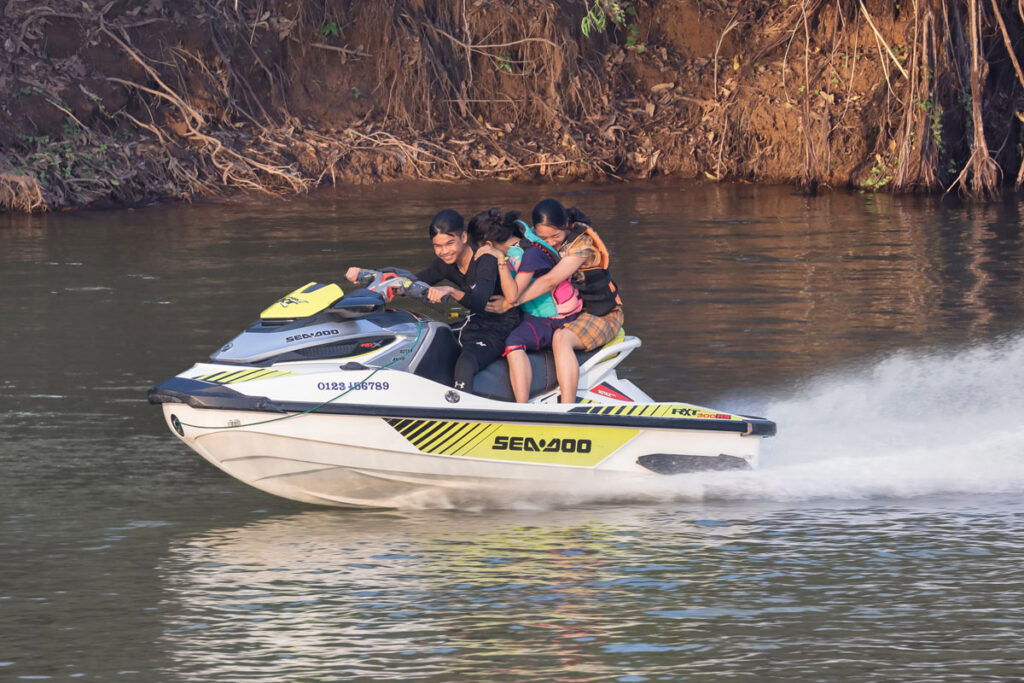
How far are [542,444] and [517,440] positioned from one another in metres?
0.14

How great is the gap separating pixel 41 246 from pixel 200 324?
209 inches

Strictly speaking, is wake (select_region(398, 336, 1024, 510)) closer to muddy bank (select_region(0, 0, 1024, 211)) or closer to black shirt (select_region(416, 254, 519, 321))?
black shirt (select_region(416, 254, 519, 321))

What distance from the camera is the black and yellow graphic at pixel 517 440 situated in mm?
7582

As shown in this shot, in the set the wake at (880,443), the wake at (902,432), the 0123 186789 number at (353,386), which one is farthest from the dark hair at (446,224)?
the wake at (902,432)

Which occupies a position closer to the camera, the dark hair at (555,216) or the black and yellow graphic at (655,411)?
the black and yellow graphic at (655,411)

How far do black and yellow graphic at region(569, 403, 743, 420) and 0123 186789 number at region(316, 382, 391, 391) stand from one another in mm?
946

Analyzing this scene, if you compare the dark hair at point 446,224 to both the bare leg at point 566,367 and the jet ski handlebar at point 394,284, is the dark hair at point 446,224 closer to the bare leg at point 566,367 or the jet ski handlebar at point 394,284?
the jet ski handlebar at point 394,284

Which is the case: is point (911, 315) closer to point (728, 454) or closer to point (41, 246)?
point (728, 454)

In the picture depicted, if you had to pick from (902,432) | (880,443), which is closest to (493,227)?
(880,443)

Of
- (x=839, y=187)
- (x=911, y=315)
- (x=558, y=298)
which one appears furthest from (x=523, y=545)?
(x=839, y=187)

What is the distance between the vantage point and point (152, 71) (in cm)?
2162

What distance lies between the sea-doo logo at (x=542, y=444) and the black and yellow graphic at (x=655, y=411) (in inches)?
6.7

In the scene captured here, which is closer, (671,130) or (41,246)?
(41,246)

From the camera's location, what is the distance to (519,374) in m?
7.84
